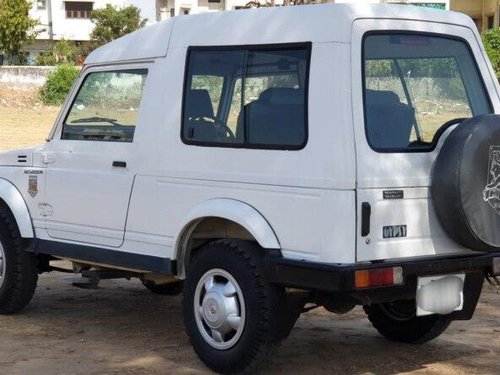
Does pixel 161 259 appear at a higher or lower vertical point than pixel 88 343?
higher

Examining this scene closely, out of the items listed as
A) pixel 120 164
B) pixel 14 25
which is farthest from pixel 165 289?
pixel 14 25

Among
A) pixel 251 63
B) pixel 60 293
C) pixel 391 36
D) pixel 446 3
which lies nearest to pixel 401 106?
pixel 391 36

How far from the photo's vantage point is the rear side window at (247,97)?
645 cm

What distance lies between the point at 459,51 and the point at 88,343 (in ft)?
10.4

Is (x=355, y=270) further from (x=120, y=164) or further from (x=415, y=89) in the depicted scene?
(x=120, y=164)

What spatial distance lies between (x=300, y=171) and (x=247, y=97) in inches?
29.6

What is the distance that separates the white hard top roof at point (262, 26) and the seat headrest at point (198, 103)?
1.03ft

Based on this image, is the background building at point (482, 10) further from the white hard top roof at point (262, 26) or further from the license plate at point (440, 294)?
the license plate at point (440, 294)

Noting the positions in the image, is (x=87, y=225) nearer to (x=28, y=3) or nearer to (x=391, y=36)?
(x=391, y=36)

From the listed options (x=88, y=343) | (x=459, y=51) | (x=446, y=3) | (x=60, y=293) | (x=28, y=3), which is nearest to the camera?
(x=459, y=51)

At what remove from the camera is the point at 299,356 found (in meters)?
7.34

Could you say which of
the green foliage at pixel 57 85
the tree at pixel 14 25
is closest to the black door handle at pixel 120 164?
the green foliage at pixel 57 85

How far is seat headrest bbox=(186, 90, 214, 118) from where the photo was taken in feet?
23.3

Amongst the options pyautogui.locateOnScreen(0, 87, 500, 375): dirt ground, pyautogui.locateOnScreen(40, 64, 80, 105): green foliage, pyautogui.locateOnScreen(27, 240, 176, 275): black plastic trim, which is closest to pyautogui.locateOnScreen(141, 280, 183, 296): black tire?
pyautogui.locateOnScreen(0, 87, 500, 375): dirt ground
